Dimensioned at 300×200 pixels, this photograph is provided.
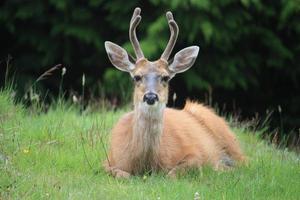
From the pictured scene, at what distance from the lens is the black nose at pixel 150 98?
232 inches

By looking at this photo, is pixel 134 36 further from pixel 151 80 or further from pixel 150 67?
pixel 151 80

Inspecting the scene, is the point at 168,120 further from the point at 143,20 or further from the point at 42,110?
the point at 143,20

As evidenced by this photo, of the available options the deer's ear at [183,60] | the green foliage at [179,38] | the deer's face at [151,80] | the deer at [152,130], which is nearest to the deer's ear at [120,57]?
the deer at [152,130]

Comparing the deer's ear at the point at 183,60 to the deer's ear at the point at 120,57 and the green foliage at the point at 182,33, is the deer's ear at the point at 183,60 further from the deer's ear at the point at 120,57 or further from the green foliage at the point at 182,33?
the green foliage at the point at 182,33

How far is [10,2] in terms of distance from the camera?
1166 cm

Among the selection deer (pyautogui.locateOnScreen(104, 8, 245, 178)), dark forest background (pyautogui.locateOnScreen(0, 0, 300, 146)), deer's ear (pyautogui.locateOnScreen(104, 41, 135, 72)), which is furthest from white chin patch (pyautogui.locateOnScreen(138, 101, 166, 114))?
dark forest background (pyautogui.locateOnScreen(0, 0, 300, 146))

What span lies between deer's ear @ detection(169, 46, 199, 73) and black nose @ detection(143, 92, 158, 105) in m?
0.54

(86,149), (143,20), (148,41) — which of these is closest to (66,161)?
(86,149)

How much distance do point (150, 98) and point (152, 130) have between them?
30 cm

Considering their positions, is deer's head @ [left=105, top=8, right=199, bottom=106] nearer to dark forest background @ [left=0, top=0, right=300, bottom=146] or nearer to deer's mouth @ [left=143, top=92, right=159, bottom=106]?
deer's mouth @ [left=143, top=92, right=159, bottom=106]

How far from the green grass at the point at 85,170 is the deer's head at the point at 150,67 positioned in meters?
0.58

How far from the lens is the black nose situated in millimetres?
5883

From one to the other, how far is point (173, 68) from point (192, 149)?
70 centimetres

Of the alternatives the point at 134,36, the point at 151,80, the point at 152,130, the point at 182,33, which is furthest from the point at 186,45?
the point at 152,130
